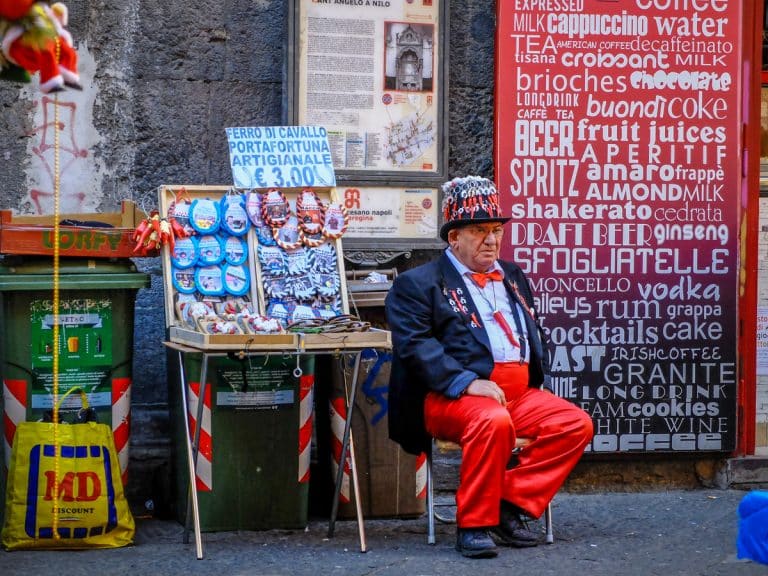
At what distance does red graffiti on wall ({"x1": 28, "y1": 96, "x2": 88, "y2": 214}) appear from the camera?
6.58 metres

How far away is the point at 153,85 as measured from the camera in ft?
22.0

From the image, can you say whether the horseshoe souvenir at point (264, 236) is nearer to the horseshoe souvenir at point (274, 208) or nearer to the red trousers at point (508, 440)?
the horseshoe souvenir at point (274, 208)

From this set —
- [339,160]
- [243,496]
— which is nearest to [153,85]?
[339,160]

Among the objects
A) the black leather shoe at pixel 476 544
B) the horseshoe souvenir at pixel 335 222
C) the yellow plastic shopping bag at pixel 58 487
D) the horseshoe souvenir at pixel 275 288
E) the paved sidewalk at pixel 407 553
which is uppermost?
the horseshoe souvenir at pixel 335 222

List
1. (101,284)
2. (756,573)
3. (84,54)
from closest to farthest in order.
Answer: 1. (756,573)
2. (101,284)
3. (84,54)

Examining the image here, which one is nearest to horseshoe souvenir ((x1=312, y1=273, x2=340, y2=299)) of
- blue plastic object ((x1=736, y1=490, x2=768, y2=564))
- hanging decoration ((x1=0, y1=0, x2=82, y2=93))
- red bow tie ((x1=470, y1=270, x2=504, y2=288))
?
red bow tie ((x1=470, y1=270, x2=504, y2=288))

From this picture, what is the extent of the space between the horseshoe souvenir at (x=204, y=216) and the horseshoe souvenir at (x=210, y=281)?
0.58 feet

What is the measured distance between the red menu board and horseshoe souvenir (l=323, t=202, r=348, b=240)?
3.70 ft

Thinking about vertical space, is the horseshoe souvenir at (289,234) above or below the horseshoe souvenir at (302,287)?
above

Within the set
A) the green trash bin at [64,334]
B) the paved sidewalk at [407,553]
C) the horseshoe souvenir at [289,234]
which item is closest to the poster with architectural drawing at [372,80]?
the horseshoe souvenir at [289,234]

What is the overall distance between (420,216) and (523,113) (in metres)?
0.78

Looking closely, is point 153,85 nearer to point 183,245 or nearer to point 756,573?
point 183,245

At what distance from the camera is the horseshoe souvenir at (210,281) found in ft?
19.4

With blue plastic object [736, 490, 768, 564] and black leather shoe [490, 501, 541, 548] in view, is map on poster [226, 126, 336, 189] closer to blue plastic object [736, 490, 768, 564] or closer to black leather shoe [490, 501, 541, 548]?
black leather shoe [490, 501, 541, 548]
